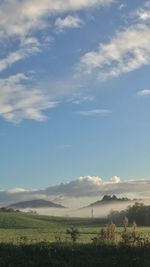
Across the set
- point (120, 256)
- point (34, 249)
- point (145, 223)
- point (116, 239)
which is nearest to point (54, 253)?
point (34, 249)

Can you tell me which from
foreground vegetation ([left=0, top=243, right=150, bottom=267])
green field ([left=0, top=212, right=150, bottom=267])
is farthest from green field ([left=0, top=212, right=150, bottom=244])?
foreground vegetation ([left=0, top=243, right=150, bottom=267])

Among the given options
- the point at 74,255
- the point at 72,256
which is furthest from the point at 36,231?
the point at 72,256

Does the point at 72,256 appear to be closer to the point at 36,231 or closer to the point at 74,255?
the point at 74,255

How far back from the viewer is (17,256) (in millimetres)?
20188

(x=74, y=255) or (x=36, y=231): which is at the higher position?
(x=36, y=231)

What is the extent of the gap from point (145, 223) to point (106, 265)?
360ft

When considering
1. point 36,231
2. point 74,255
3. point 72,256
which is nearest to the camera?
point 72,256

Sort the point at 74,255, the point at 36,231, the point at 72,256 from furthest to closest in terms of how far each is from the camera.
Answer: the point at 36,231
the point at 74,255
the point at 72,256

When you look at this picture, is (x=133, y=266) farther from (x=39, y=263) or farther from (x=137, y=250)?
(x=39, y=263)

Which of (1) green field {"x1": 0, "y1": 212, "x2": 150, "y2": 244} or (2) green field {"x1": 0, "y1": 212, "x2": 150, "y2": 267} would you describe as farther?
(1) green field {"x1": 0, "y1": 212, "x2": 150, "y2": 244}

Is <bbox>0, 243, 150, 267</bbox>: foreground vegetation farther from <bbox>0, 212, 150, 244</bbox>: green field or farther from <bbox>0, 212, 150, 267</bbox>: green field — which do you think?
<bbox>0, 212, 150, 244</bbox>: green field

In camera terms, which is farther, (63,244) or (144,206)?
(144,206)

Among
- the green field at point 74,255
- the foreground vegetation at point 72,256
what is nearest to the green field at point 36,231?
the green field at point 74,255

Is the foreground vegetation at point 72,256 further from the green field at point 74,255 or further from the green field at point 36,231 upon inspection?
the green field at point 36,231
